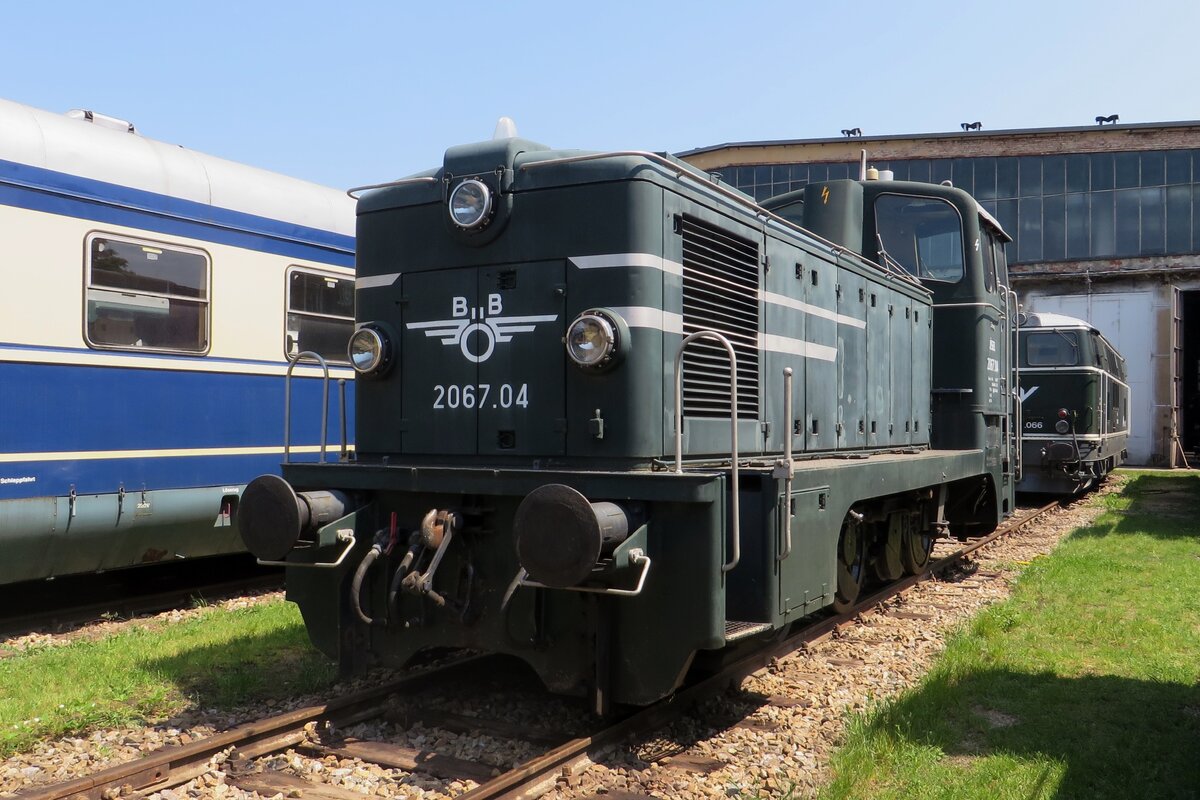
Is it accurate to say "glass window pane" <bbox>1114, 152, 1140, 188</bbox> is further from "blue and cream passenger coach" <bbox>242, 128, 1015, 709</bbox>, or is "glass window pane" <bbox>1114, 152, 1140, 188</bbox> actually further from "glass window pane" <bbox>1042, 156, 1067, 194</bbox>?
"blue and cream passenger coach" <bbox>242, 128, 1015, 709</bbox>

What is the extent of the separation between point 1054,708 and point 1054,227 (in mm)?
30240

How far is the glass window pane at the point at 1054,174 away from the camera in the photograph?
31781 mm

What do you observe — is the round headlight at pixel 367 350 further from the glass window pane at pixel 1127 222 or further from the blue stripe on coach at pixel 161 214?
the glass window pane at pixel 1127 222

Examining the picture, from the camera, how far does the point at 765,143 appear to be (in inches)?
1339

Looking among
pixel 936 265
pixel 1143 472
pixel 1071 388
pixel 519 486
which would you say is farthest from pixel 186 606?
pixel 1143 472

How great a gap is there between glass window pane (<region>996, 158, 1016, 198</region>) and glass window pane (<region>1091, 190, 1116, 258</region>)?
2429 millimetres

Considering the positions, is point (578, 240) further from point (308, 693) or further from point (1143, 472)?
point (1143, 472)

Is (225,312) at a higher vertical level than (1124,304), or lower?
lower

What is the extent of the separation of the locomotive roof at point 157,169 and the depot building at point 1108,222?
77.9ft

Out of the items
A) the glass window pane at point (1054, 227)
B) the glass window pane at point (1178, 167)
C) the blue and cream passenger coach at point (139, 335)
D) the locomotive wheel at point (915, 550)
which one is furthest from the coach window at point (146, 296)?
the glass window pane at point (1178, 167)

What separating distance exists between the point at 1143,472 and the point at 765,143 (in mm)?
16020

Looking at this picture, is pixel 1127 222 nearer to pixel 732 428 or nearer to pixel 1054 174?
pixel 1054 174

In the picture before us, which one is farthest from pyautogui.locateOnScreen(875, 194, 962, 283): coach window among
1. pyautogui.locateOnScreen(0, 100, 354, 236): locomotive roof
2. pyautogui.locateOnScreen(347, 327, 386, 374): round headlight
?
pyautogui.locateOnScreen(0, 100, 354, 236): locomotive roof

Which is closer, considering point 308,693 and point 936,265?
point 308,693
